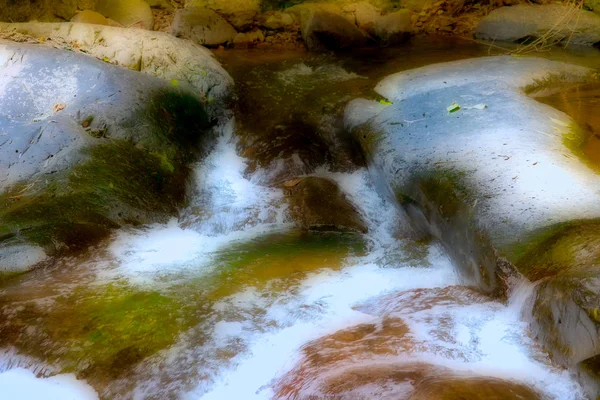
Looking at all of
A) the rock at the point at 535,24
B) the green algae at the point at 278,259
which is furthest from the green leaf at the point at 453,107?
the rock at the point at 535,24

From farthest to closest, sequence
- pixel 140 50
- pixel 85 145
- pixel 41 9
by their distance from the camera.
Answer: pixel 41 9, pixel 140 50, pixel 85 145

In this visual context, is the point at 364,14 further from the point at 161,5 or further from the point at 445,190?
the point at 445,190

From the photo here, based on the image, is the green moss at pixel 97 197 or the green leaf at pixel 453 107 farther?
the green leaf at pixel 453 107

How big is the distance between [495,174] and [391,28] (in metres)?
6.52

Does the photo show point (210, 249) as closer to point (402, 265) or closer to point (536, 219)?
point (402, 265)

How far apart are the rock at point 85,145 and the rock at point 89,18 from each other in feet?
9.10

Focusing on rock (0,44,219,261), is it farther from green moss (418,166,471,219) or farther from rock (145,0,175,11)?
rock (145,0,175,11)

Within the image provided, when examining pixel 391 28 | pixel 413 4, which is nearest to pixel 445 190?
pixel 391 28

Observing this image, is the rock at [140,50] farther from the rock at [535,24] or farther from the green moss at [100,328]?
the rock at [535,24]

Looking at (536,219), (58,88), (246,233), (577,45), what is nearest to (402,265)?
(536,219)

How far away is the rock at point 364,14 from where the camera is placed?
10234 millimetres

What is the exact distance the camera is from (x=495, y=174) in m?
4.42

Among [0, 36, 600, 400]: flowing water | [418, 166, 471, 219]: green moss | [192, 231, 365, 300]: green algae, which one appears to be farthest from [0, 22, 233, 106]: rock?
[418, 166, 471, 219]: green moss

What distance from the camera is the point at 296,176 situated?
6094mm
